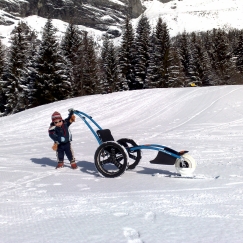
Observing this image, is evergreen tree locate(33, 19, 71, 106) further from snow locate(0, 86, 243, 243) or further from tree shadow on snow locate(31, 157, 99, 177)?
tree shadow on snow locate(31, 157, 99, 177)

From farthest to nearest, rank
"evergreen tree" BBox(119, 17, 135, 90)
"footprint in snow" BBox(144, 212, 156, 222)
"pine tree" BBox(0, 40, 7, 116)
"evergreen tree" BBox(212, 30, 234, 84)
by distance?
"evergreen tree" BBox(212, 30, 234, 84)
"evergreen tree" BBox(119, 17, 135, 90)
"pine tree" BBox(0, 40, 7, 116)
"footprint in snow" BBox(144, 212, 156, 222)

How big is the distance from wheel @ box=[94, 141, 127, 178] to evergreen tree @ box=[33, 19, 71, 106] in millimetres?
29270

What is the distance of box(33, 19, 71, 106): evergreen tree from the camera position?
34.9 metres

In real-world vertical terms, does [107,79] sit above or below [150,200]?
above

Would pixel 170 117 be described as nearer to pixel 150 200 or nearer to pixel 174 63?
pixel 150 200

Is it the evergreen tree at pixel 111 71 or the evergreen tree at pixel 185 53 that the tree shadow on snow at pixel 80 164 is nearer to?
the evergreen tree at pixel 111 71

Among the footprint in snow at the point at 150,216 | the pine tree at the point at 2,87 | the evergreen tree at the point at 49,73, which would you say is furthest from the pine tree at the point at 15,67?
the footprint in snow at the point at 150,216

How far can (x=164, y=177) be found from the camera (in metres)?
5.99

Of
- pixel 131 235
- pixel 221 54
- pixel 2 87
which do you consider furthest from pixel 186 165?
pixel 221 54

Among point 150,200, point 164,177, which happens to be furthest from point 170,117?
point 150,200

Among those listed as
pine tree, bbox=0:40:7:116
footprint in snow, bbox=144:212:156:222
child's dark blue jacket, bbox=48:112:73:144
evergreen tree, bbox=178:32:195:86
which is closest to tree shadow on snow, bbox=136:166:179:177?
child's dark blue jacket, bbox=48:112:73:144

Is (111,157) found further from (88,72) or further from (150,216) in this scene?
(88,72)

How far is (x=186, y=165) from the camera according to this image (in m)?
5.87

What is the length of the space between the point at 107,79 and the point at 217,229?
43487 millimetres
